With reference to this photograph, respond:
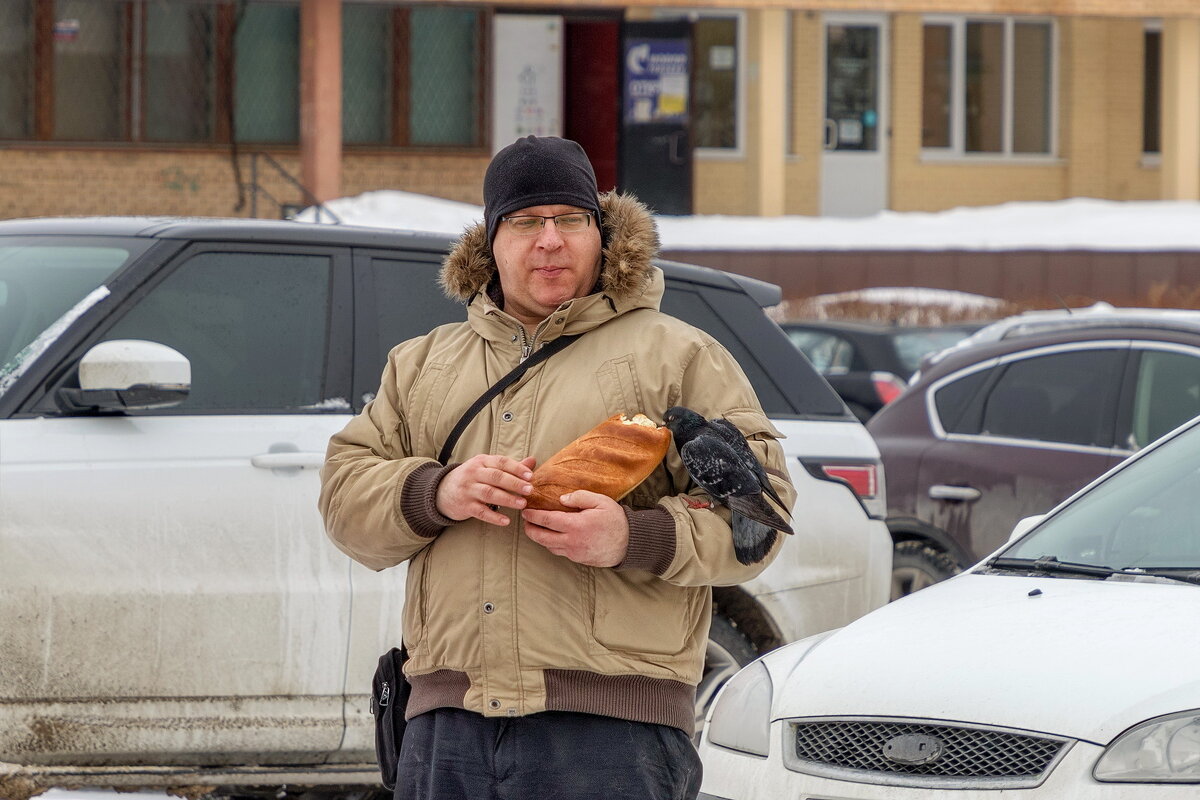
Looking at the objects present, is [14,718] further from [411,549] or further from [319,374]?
[411,549]

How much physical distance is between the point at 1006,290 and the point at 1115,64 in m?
5.69

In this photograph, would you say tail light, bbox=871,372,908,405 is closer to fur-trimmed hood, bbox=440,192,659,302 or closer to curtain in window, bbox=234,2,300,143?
fur-trimmed hood, bbox=440,192,659,302

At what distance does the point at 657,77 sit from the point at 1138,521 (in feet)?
59.0

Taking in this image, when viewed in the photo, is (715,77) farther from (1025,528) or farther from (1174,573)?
(1174,573)

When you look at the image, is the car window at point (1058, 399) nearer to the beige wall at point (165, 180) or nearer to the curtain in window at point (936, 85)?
the beige wall at point (165, 180)

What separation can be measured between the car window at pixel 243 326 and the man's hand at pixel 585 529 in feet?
7.30

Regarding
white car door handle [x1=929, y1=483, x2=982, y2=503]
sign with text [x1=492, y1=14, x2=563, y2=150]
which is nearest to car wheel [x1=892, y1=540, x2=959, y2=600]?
white car door handle [x1=929, y1=483, x2=982, y2=503]

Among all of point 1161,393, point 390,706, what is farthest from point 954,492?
point 390,706

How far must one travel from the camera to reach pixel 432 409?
3.02 meters

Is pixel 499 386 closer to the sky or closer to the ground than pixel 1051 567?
closer to the sky

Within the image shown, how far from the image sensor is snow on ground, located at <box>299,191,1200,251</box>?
65.9 feet

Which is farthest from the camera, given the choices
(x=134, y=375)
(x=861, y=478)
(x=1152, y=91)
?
(x=1152, y=91)

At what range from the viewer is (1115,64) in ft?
81.0

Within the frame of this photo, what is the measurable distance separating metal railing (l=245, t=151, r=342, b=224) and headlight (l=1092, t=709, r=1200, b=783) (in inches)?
620
